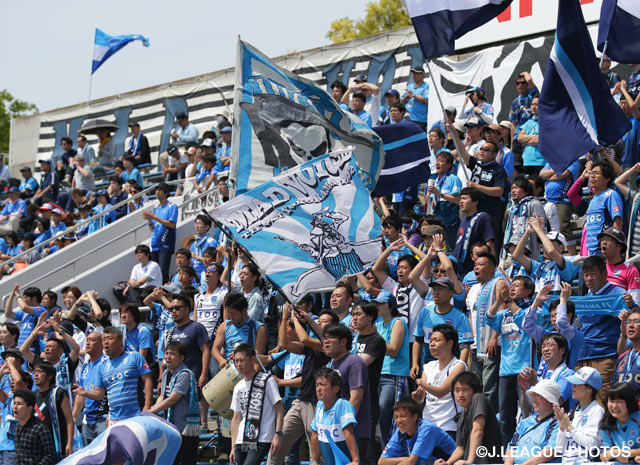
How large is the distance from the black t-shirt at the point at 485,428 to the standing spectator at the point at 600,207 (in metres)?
4.09

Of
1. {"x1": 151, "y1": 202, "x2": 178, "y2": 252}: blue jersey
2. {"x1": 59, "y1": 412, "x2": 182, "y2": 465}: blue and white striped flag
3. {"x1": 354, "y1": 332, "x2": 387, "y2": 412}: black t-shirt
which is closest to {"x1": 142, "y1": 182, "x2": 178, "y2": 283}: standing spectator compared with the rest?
{"x1": 151, "y1": 202, "x2": 178, "y2": 252}: blue jersey

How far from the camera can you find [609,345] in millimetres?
9523

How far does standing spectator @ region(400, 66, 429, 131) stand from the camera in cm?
1772

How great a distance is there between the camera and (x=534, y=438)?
7.99 meters

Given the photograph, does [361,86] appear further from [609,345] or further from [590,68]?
[609,345]

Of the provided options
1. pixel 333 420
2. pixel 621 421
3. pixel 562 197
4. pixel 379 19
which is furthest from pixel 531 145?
pixel 379 19

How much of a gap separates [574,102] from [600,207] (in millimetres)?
2136

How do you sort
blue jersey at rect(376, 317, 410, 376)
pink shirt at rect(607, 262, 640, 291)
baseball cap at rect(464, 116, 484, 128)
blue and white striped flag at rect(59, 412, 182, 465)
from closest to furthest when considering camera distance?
1. blue and white striped flag at rect(59, 412, 182, 465)
2. pink shirt at rect(607, 262, 640, 291)
3. blue jersey at rect(376, 317, 410, 376)
4. baseball cap at rect(464, 116, 484, 128)

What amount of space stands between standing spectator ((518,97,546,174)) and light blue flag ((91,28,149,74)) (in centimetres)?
1601

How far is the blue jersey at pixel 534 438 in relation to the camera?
7.85m

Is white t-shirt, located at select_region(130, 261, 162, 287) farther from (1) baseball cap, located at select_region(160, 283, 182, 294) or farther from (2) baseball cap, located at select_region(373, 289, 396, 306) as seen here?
(2) baseball cap, located at select_region(373, 289, 396, 306)

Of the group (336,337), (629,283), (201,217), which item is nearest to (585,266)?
(629,283)

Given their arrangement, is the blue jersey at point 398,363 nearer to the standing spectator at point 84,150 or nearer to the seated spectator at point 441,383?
the seated spectator at point 441,383

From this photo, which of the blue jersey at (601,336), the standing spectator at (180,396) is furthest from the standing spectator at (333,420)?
the blue jersey at (601,336)
